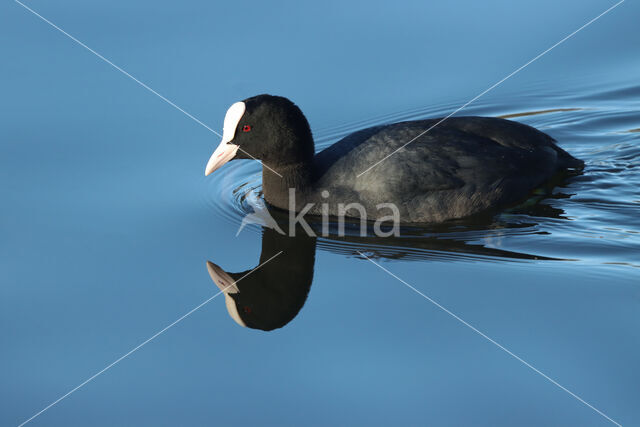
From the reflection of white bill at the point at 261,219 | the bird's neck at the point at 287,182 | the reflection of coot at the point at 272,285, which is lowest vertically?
the reflection of coot at the point at 272,285

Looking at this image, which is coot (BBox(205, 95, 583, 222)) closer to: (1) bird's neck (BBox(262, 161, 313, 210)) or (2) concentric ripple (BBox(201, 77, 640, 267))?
(1) bird's neck (BBox(262, 161, 313, 210))

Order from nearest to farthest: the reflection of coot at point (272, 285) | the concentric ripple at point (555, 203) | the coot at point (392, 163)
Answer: the reflection of coot at point (272, 285) < the concentric ripple at point (555, 203) < the coot at point (392, 163)

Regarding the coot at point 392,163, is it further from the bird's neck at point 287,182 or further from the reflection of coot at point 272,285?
the reflection of coot at point 272,285

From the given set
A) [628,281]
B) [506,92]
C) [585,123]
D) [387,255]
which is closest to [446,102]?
[506,92]

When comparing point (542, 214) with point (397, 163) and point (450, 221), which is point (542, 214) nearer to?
point (450, 221)

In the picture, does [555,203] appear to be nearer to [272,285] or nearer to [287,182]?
[287,182]

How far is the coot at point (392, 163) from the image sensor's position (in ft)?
16.6

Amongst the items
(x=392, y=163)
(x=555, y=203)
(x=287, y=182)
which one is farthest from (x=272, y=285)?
(x=555, y=203)

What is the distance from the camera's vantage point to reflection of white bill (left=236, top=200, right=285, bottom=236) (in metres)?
5.19

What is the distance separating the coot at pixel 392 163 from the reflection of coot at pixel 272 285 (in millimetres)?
460

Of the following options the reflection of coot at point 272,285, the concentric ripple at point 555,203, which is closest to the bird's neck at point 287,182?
the concentric ripple at point 555,203


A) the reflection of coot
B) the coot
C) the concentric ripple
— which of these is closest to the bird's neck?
the coot

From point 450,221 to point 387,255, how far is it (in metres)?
0.65

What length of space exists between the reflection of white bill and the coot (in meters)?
0.10
